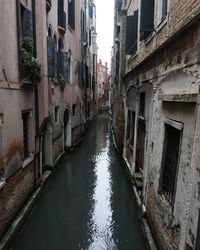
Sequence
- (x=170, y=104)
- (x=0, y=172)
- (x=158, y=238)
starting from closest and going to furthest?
(x=170, y=104) < (x=158, y=238) < (x=0, y=172)

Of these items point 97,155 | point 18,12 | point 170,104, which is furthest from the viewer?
point 97,155

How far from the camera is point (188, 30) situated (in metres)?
3.70

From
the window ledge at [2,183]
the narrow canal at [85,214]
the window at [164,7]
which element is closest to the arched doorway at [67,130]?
the narrow canal at [85,214]

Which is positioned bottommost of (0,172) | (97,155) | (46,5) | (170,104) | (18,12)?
(97,155)

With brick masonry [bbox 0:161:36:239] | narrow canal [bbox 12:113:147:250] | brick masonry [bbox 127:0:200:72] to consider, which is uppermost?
brick masonry [bbox 127:0:200:72]

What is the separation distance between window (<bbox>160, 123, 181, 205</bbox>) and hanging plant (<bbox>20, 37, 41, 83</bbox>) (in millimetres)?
4127

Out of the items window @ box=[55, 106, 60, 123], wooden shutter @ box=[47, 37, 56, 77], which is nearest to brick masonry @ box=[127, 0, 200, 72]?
wooden shutter @ box=[47, 37, 56, 77]

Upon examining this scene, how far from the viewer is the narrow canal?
5.71m

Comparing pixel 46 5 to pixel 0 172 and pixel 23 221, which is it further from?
pixel 23 221

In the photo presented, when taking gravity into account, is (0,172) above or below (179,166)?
below

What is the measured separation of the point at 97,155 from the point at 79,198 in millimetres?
5607

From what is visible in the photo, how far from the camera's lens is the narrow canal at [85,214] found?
18.7 feet

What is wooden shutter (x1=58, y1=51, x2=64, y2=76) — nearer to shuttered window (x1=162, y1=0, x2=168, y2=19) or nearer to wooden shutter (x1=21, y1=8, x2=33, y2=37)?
wooden shutter (x1=21, y1=8, x2=33, y2=37)

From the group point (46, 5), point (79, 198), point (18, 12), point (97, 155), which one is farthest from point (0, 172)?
point (97, 155)
